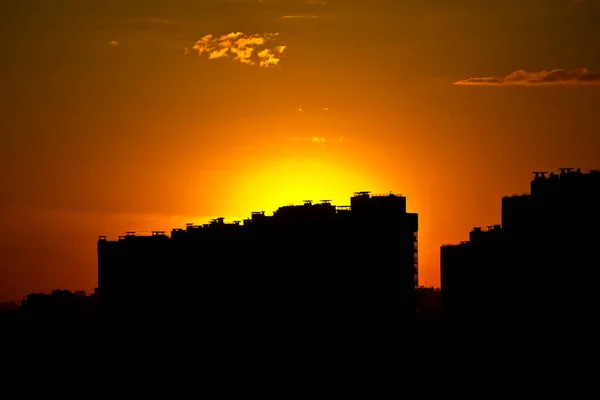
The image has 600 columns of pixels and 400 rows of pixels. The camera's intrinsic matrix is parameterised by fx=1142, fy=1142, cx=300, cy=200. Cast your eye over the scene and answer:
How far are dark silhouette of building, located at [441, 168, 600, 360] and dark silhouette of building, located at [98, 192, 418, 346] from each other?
692 centimetres

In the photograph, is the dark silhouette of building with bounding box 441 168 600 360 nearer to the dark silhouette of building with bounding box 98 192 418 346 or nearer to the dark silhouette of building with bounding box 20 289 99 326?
the dark silhouette of building with bounding box 98 192 418 346

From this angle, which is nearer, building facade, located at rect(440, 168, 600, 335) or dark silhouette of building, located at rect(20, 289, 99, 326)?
building facade, located at rect(440, 168, 600, 335)

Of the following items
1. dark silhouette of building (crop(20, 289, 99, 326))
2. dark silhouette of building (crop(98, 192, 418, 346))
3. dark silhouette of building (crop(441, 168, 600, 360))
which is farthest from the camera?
dark silhouette of building (crop(20, 289, 99, 326))

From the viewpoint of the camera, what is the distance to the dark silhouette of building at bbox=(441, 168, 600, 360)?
85.9 meters

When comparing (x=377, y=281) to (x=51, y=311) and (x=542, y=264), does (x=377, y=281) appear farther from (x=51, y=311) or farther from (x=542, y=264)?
(x=51, y=311)

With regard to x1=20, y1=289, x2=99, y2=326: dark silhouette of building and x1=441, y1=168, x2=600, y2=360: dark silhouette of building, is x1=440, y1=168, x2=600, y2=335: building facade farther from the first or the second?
x1=20, y1=289, x2=99, y2=326: dark silhouette of building

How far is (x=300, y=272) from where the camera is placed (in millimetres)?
95125

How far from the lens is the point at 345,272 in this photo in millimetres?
93312

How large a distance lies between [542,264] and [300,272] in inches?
780

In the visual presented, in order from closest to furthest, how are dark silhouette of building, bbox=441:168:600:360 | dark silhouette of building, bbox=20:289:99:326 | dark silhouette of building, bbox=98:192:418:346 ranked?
dark silhouette of building, bbox=441:168:600:360, dark silhouette of building, bbox=98:192:418:346, dark silhouette of building, bbox=20:289:99:326

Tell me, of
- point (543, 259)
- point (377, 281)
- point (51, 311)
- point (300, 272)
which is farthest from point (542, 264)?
point (51, 311)

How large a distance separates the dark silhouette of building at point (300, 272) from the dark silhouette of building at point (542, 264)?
273 inches

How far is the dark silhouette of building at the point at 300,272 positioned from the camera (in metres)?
92.8

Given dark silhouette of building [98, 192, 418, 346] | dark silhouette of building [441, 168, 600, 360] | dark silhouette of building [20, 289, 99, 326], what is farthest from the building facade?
dark silhouette of building [20, 289, 99, 326]
